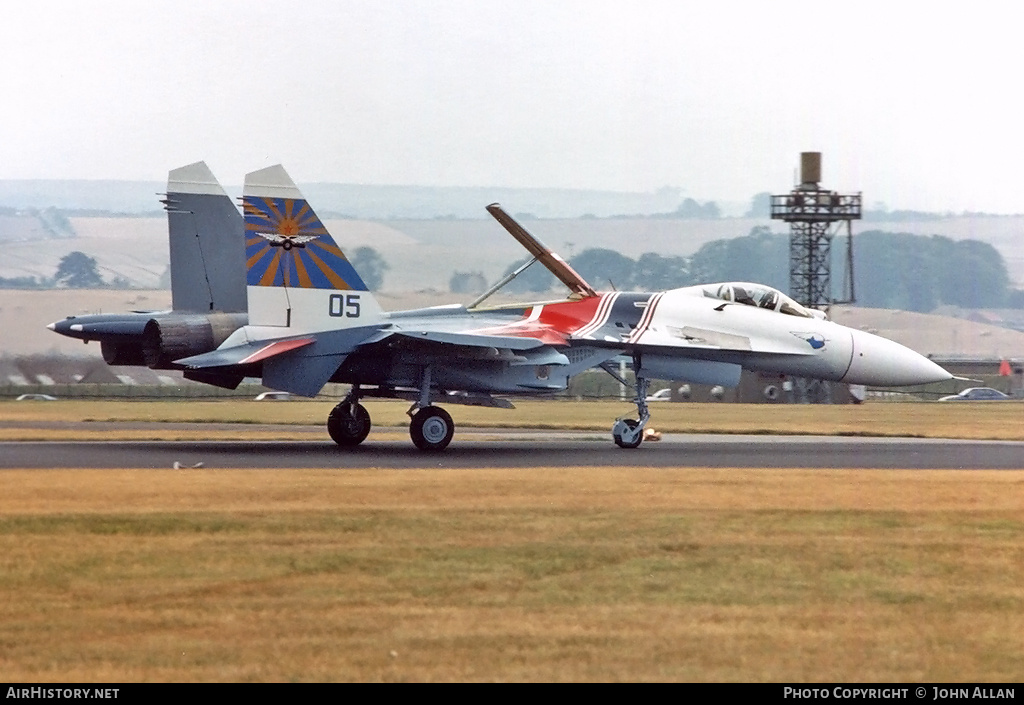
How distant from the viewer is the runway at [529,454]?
1891 cm

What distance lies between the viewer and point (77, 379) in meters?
35.7

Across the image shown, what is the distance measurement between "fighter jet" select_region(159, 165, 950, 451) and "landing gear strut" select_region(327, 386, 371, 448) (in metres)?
0.02

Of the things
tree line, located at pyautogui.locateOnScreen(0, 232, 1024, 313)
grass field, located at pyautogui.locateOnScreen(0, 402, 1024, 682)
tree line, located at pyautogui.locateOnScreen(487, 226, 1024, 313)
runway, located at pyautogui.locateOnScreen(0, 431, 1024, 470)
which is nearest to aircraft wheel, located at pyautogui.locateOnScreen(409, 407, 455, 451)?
runway, located at pyautogui.locateOnScreen(0, 431, 1024, 470)

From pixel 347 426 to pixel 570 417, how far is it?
10535mm

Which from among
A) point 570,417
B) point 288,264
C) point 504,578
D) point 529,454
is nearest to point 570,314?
point 529,454

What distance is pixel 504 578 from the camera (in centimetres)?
973

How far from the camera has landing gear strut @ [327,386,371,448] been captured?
22812 millimetres

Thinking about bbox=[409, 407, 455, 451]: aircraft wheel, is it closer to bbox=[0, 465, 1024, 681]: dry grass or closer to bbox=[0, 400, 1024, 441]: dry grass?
bbox=[0, 400, 1024, 441]: dry grass

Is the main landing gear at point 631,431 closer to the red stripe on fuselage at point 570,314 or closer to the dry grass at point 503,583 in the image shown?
the red stripe on fuselage at point 570,314

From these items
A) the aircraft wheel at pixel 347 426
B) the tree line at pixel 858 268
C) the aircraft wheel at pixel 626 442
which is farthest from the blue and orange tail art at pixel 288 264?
the tree line at pixel 858 268

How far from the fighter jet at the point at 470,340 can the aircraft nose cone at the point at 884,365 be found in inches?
1.0

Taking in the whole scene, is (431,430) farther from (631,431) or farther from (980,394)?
(980,394)
